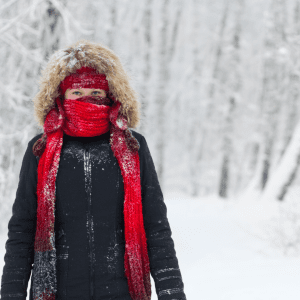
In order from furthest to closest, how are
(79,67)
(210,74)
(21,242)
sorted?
(210,74), (79,67), (21,242)

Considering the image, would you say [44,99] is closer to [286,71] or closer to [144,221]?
[144,221]

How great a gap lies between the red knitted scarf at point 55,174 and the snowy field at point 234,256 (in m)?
3.89

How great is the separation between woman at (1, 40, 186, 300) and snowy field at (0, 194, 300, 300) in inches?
153

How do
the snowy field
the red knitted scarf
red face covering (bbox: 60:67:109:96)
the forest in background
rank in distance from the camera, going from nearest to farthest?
the red knitted scarf, red face covering (bbox: 60:67:109:96), the snowy field, the forest in background

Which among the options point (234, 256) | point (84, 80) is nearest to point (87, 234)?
point (84, 80)

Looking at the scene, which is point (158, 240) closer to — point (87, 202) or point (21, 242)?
point (87, 202)

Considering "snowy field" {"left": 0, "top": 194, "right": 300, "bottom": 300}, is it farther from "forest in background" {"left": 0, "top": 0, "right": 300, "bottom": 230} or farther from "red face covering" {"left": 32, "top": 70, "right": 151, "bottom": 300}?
"red face covering" {"left": 32, "top": 70, "right": 151, "bottom": 300}

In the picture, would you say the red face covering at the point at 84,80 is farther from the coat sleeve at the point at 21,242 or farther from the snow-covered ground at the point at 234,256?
the snow-covered ground at the point at 234,256

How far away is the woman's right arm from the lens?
6.07ft

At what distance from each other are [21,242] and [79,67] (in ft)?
3.40

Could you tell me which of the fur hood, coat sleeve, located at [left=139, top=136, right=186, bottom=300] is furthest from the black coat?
the fur hood

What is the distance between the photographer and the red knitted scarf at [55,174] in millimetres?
1848

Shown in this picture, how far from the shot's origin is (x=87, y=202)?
1.93 metres

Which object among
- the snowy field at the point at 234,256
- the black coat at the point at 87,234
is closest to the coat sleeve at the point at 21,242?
the black coat at the point at 87,234
